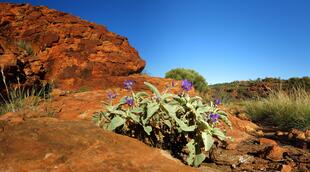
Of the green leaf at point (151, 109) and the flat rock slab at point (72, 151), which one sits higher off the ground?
the green leaf at point (151, 109)


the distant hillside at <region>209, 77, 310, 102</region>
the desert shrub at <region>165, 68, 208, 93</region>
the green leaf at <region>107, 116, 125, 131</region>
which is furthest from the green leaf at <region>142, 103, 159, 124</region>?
the desert shrub at <region>165, 68, 208, 93</region>

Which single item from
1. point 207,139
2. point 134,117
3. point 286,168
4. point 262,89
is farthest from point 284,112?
point 262,89

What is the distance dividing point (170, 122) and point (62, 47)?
242 inches

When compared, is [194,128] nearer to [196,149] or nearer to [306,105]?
[196,149]

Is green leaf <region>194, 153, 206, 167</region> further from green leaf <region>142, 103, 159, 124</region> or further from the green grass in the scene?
the green grass

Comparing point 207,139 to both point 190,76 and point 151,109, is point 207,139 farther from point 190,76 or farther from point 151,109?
point 190,76

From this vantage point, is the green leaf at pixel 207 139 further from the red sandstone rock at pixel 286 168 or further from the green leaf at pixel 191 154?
the red sandstone rock at pixel 286 168

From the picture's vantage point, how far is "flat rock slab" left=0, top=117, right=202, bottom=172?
7.00 feet

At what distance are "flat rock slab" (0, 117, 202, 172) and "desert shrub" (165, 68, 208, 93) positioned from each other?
613 inches

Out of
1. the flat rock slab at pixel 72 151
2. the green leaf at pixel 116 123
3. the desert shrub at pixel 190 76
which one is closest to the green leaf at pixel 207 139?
the flat rock slab at pixel 72 151

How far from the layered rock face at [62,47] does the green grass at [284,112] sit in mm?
Result: 3738

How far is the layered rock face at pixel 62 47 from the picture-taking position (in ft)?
26.7

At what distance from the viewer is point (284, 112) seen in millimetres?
8078

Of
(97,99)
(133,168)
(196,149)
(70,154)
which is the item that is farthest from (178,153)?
(97,99)
